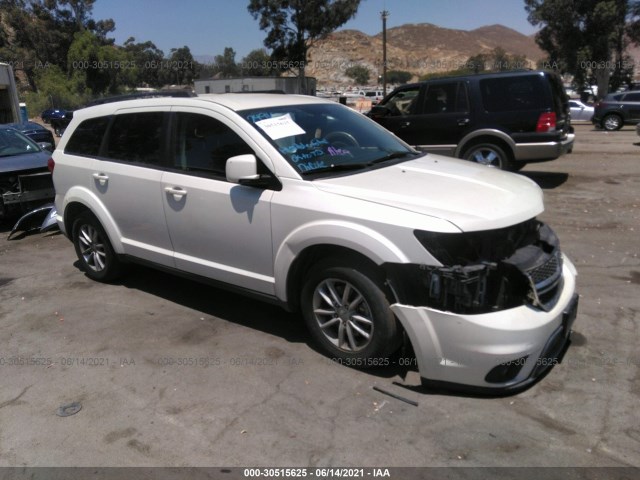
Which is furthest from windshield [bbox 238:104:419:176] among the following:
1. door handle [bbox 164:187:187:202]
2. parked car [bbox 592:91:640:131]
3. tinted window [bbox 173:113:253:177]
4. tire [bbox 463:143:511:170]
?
parked car [bbox 592:91:640:131]

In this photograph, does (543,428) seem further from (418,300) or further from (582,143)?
(582,143)

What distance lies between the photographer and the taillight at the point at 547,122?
901 centimetres

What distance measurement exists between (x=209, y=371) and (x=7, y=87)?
57.2ft

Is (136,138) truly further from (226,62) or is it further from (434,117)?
(226,62)

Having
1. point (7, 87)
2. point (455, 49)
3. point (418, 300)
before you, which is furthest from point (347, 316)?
point (455, 49)

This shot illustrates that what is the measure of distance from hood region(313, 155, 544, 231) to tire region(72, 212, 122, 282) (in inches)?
105

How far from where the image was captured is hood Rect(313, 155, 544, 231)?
10.7 ft

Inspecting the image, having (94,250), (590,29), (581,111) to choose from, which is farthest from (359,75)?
(94,250)

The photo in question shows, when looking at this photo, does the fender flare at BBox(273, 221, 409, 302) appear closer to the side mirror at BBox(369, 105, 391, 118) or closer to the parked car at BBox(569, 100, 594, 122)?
the side mirror at BBox(369, 105, 391, 118)

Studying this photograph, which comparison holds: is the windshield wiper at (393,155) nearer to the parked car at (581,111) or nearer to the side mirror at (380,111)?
the side mirror at (380,111)

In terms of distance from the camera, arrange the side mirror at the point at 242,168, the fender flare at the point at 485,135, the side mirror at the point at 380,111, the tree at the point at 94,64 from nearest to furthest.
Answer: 1. the side mirror at the point at 242,168
2. the fender flare at the point at 485,135
3. the side mirror at the point at 380,111
4. the tree at the point at 94,64

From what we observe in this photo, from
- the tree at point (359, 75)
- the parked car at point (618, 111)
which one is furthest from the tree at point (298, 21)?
the tree at point (359, 75)

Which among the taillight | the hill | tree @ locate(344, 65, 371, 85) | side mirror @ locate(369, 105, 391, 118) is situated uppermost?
the hill

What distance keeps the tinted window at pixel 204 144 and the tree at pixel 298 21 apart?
43068 millimetres
